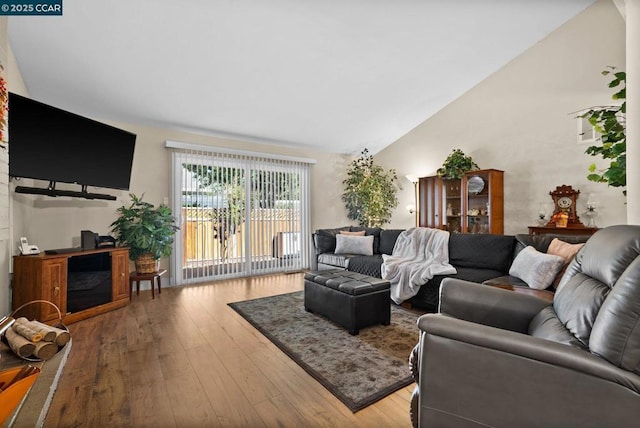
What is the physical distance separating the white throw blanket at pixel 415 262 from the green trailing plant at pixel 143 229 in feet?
9.42

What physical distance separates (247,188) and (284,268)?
1.62 meters

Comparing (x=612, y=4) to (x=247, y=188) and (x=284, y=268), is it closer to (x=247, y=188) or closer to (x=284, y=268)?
(x=247, y=188)

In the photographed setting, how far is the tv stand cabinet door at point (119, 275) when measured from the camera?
328cm

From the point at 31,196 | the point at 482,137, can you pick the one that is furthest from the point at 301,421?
the point at 482,137

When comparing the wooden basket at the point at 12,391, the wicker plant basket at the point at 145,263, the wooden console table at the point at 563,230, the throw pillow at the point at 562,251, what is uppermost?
the wooden console table at the point at 563,230

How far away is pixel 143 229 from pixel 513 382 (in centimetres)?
400

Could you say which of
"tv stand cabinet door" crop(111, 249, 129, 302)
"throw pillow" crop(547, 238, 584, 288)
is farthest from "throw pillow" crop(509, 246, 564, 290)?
"tv stand cabinet door" crop(111, 249, 129, 302)

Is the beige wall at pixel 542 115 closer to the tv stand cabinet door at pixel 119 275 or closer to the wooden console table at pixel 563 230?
the wooden console table at pixel 563 230

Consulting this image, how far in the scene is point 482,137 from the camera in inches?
191

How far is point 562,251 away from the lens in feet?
8.24

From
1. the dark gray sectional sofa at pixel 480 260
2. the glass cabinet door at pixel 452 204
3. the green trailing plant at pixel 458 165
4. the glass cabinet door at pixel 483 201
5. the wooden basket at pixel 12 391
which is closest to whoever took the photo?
the wooden basket at pixel 12 391

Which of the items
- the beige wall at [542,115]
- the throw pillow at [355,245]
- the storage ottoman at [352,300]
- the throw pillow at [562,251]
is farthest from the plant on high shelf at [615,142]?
the throw pillow at [355,245]

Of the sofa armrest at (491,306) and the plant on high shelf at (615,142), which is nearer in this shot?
the sofa armrest at (491,306)

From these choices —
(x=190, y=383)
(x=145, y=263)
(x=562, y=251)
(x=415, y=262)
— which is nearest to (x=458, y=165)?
(x=415, y=262)
